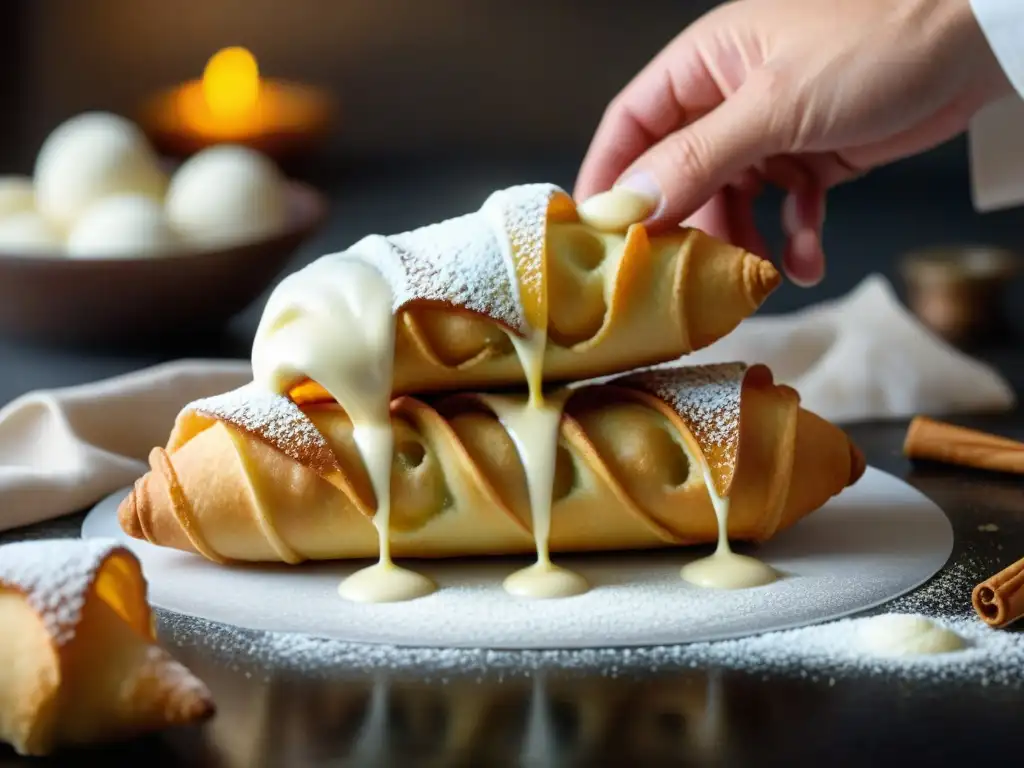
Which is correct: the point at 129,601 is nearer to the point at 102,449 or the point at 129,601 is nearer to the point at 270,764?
the point at 270,764

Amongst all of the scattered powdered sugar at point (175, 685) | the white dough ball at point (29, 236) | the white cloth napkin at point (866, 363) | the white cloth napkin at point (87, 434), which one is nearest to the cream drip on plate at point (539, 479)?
the scattered powdered sugar at point (175, 685)

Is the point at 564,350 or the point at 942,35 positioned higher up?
the point at 942,35

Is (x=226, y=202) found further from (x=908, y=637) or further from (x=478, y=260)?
(x=908, y=637)

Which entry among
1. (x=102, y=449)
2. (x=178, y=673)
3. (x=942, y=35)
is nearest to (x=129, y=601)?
(x=178, y=673)

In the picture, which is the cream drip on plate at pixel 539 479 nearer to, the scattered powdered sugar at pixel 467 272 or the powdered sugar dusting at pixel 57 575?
the scattered powdered sugar at pixel 467 272

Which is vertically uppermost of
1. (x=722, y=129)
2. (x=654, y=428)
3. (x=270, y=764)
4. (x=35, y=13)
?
(x=35, y=13)

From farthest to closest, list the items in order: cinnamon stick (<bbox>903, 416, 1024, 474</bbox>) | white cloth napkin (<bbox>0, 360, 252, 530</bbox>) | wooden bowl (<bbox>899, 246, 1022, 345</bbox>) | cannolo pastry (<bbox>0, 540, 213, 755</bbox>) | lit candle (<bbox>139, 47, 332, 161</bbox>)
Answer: lit candle (<bbox>139, 47, 332, 161</bbox>) → wooden bowl (<bbox>899, 246, 1022, 345</bbox>) → cinnamon stick (<bbox>903, 416, 1024, 474</bbox>) → white cloth napkin (<bbox>0, 360, 252, 530</bbox>) → cannolo pastry (<bbox>0, 540, 213, 755</bbox>)

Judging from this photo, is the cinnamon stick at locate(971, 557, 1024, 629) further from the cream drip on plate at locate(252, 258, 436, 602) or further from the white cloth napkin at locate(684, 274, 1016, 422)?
the white cloth napkin at locate(684, 274, 1016, 422)

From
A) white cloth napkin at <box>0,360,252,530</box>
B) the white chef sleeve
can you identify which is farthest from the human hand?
white cloth napkin at <box>0,360,252,530</box>
